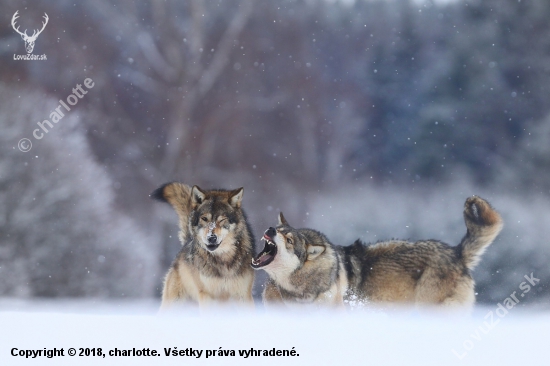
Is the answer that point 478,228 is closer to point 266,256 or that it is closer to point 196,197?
point 266,256

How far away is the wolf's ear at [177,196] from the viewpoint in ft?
14.8

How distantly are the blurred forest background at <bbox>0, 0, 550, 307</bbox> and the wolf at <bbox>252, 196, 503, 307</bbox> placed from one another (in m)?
3.17

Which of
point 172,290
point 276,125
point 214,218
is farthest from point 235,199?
point 276,125

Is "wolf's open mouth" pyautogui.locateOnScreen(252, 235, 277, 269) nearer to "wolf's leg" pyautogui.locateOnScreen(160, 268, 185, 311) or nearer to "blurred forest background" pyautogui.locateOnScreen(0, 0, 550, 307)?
"wolf's leg" pyautogui.locateOnScreen(160, 268, 185, 311)

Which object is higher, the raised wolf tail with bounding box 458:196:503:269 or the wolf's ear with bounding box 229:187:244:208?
the wolf's ear with bounding box 229:187:244:208

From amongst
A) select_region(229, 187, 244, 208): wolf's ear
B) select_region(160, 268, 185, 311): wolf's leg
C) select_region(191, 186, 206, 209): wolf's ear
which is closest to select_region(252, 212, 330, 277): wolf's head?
select_region(229, 187, 244, 208): wolf's ear

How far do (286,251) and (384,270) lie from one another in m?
0.88

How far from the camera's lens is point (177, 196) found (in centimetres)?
450

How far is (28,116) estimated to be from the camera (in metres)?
7.30

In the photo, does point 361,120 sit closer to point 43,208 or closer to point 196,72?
point 196,72

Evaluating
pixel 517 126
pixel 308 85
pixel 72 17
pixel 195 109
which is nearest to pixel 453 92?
pixel 517 126

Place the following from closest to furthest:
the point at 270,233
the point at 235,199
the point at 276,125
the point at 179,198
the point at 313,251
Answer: the point at 270,233
the point at 313,251
the point at 235,199
the point at 179,198
the point at 276,125

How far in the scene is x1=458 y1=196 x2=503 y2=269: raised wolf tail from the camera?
4238 mm

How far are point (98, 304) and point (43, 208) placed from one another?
4.80 ft
